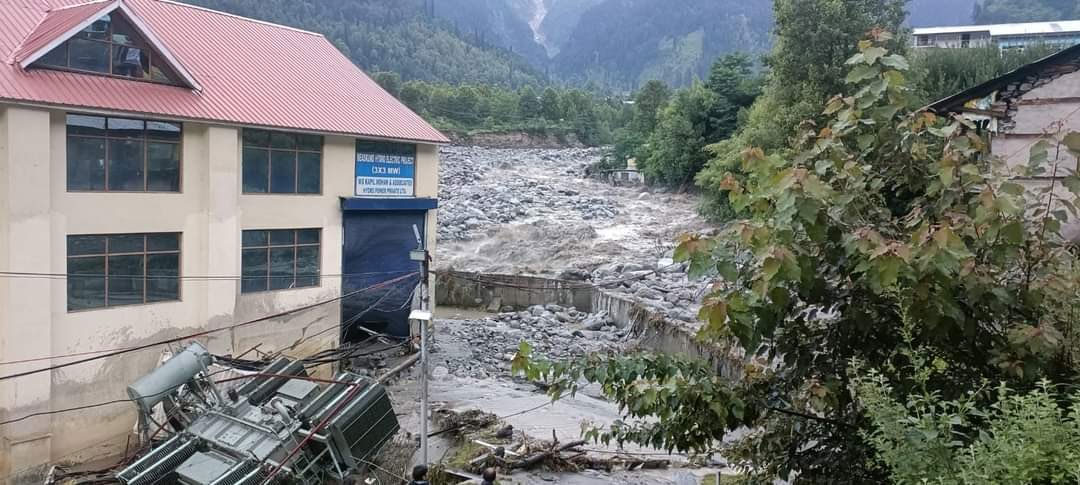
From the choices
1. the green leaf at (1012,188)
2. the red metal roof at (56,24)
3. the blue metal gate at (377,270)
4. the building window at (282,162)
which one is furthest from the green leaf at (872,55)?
the blue metal gate at (377,270)

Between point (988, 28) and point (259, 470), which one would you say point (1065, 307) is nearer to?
point (259, 470)

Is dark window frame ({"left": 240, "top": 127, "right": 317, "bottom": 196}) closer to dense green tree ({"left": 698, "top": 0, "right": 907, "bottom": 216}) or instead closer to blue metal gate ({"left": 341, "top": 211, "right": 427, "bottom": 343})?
blue metal gate ({"left": 341, "top": 211, "right": 427, "bottom": 343})

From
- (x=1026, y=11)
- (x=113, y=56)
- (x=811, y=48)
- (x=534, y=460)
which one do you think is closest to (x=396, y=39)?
(x=1026, y=11)

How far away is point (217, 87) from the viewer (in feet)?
54.6

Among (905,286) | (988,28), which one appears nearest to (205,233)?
(905,286)

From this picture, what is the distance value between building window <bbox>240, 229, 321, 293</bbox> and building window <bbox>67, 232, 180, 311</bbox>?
157cm

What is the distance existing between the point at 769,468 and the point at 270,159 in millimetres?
14213

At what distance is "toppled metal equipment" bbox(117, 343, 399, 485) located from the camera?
38.3 ft

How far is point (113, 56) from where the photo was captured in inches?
575

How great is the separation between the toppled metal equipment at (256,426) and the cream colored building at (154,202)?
1495 mm

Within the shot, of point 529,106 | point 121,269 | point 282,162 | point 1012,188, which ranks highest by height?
point 529,106

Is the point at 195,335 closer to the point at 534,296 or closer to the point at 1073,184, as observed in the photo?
the point at 1073,184

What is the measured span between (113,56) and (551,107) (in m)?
71.2

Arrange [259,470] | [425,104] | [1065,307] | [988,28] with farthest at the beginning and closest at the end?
[425,104] < [988,28] < [259,470] < [1065,307]
